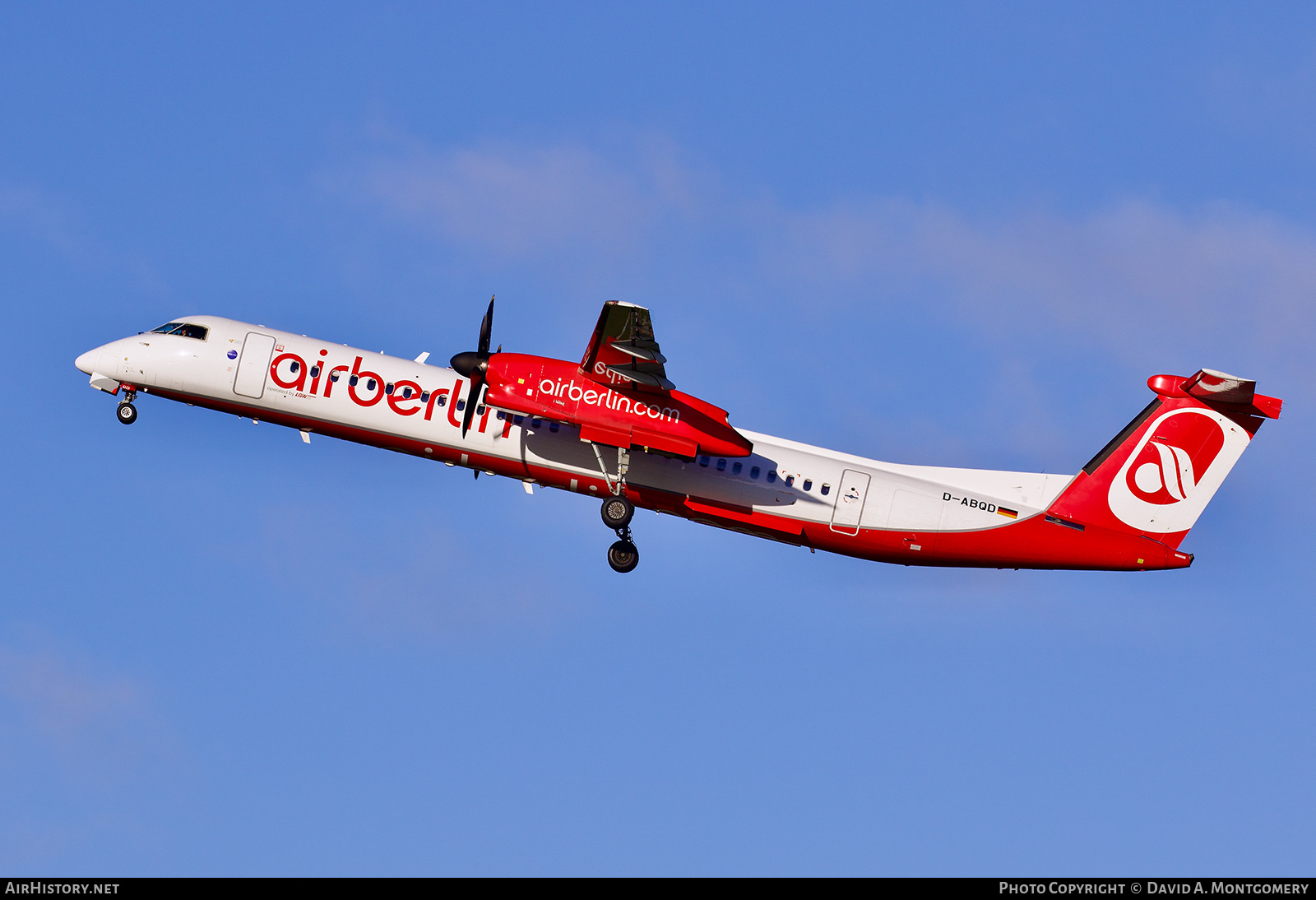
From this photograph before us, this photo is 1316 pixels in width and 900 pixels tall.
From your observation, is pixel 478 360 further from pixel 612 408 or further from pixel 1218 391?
pixel 1218 391

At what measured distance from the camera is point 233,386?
85.8ft

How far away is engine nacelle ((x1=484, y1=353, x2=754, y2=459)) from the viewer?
24.6 meters

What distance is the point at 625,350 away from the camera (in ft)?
78.1

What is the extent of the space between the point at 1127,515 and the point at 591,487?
34.4 ft

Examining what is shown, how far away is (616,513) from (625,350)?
3.48 m

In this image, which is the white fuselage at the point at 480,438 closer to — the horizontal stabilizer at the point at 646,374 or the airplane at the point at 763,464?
the airplane at the point at 763,464

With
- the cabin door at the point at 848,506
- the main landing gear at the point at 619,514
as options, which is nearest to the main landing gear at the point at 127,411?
the main landing gear at the point at 619,514

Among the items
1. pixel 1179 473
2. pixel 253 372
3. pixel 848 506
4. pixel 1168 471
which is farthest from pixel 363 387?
pixel 1179 473

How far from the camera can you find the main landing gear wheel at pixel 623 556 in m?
26.0

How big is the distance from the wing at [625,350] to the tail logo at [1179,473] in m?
9.46
